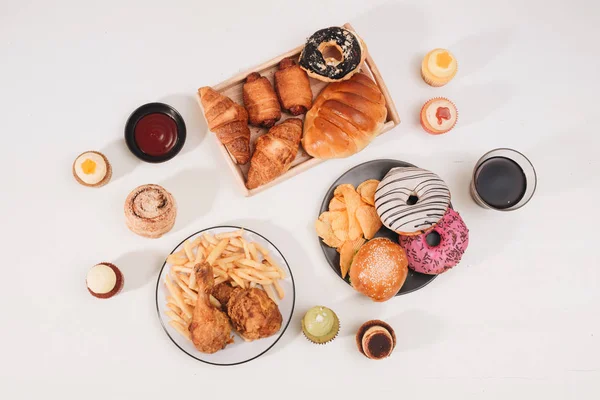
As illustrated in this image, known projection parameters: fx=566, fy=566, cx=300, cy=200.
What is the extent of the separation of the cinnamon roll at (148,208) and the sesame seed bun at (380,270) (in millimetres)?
769

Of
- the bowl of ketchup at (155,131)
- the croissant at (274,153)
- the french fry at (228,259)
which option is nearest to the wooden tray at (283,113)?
the croissant at (274,153)

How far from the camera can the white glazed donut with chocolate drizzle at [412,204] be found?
2150 millimetres

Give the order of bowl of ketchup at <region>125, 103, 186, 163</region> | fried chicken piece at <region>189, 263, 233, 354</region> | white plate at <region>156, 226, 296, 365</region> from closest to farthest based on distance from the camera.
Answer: fried chicken piece at <region>189, 263, 233, 354</region> < white plate at <region>156, 226, 296, 365</region> < bowl of ketchup at <region>125, 103, 186, 163</region>

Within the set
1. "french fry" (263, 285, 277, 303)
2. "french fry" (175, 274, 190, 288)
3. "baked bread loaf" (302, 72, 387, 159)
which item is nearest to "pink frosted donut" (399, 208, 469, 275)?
"baked bread loaf" (302, 72, 387, 159)

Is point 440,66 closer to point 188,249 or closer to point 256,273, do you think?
point 256,273

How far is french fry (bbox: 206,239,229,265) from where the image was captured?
86.9 inches

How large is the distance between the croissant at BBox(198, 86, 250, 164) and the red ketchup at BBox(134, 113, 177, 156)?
0.68ft

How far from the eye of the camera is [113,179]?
238 cm

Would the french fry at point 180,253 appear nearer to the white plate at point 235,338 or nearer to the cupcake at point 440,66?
the white plate at point 235,338

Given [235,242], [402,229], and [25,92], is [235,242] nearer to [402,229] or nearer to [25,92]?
[402,229]

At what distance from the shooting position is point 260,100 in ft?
7.29

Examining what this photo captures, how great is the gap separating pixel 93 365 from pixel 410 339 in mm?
1328

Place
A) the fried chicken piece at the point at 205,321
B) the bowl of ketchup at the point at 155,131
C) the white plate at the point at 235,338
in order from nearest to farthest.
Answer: the fried chicken piece at the point at 205,321 < the white plate at the point at 235,338 < the bowl of ketchup at the point at 155,131

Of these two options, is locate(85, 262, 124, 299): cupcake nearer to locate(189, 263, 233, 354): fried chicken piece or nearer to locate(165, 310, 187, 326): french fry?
locate(165, 310, 187, 326): french fry
